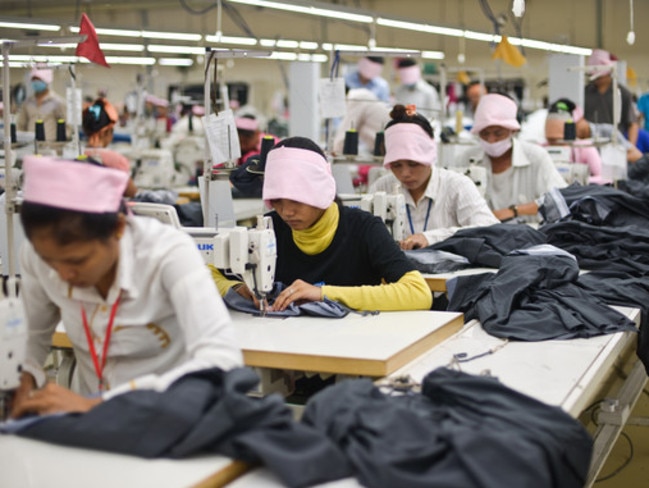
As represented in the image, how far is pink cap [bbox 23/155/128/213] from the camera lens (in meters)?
1.89

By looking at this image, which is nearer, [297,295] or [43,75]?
[297,295]

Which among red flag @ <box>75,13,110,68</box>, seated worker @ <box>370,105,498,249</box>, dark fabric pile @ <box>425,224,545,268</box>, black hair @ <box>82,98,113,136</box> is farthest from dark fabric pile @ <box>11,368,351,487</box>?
black hair @ <box>82,98,113,136</box>

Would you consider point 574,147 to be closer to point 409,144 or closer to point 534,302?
point 409,144

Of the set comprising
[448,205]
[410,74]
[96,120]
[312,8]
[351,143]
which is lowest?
[448,205]

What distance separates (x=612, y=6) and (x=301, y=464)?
1569cm

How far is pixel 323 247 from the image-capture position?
3285 millimetres

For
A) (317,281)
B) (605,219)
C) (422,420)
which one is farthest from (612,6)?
(422,420)

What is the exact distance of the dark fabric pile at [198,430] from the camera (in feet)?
5.82

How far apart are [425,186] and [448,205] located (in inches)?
5.4

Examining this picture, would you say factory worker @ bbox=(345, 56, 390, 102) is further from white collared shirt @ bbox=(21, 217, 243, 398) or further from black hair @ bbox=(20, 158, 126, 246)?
black hair @ bbox=(20, 158, 126, 246)

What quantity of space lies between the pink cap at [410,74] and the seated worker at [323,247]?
7.22 m

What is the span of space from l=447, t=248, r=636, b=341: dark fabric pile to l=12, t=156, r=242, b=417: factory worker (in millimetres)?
1161

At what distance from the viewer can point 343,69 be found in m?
13.3

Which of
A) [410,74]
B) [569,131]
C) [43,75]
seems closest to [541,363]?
[569,131]
